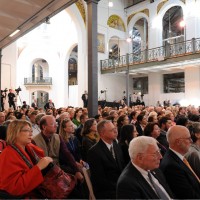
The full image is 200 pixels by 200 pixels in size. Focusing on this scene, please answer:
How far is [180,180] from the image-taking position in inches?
111

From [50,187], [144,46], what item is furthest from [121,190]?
[144,46]

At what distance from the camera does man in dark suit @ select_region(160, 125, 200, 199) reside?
2777 mm

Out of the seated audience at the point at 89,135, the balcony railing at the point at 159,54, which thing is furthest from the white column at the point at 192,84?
the seated audience at the point at 89,135

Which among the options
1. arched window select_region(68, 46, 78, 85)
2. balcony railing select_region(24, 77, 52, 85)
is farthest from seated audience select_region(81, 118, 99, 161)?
arched window select_region(68, 46, 78, 85)

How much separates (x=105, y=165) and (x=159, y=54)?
17706mm

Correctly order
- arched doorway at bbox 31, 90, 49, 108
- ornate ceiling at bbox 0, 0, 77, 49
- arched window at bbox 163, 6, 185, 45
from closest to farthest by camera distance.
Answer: ornate ceiling at bbox 0, 0, 77, 49
arched window at bbox 163, 6, 185, 45
arched doorway at bbox 31, 90, 49, 108

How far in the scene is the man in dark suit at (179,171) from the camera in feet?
9.11

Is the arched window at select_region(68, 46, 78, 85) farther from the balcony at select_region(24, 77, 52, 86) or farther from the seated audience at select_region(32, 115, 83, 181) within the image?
the seated audience at select_region(32, 115, 83, 181)

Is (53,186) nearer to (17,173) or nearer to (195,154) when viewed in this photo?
(17,173)

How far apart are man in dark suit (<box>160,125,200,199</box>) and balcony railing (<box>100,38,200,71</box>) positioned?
15.0 metres

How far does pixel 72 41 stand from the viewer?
25375 millimetres

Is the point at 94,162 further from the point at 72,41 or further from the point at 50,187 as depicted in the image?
the point at 72,41

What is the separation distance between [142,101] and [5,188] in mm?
21237

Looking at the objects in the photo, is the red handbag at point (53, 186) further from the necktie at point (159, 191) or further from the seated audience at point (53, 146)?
the seated audience at point (53, 146)
